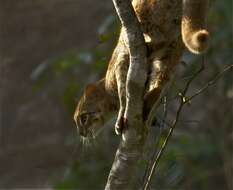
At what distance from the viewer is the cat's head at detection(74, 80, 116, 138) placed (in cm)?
469

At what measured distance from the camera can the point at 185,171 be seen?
263 inches

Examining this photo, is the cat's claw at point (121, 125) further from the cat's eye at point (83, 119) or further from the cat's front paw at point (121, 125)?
the cat's eye at point (83, 119)

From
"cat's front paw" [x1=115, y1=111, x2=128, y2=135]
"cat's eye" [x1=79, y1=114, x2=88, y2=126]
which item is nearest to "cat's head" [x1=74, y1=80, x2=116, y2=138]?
"cat's eye" [x1=79, y1=114, x2=88, y2=126]

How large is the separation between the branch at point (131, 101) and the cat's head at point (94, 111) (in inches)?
27.9

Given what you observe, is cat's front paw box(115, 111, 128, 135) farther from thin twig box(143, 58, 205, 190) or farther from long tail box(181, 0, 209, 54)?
long tail box(181, 0, 209, 54)

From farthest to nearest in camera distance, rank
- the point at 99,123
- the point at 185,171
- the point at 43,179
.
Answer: the point at 43,179 < the point at 185,171 < the point at 99,123

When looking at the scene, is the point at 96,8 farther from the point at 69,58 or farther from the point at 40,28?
the point at 69,58

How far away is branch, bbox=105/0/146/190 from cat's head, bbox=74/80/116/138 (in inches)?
27.9

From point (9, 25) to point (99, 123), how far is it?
5.73 m

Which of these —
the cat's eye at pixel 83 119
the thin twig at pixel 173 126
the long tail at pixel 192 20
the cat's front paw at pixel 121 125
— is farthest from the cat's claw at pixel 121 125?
the cat's eye at pixel 83 119

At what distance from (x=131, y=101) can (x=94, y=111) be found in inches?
33.7

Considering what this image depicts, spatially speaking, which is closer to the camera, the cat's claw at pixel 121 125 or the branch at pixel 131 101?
the branch at pixel 131 101

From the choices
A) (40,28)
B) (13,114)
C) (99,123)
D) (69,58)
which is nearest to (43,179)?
(13,114)

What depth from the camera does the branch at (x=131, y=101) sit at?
12.5ft
